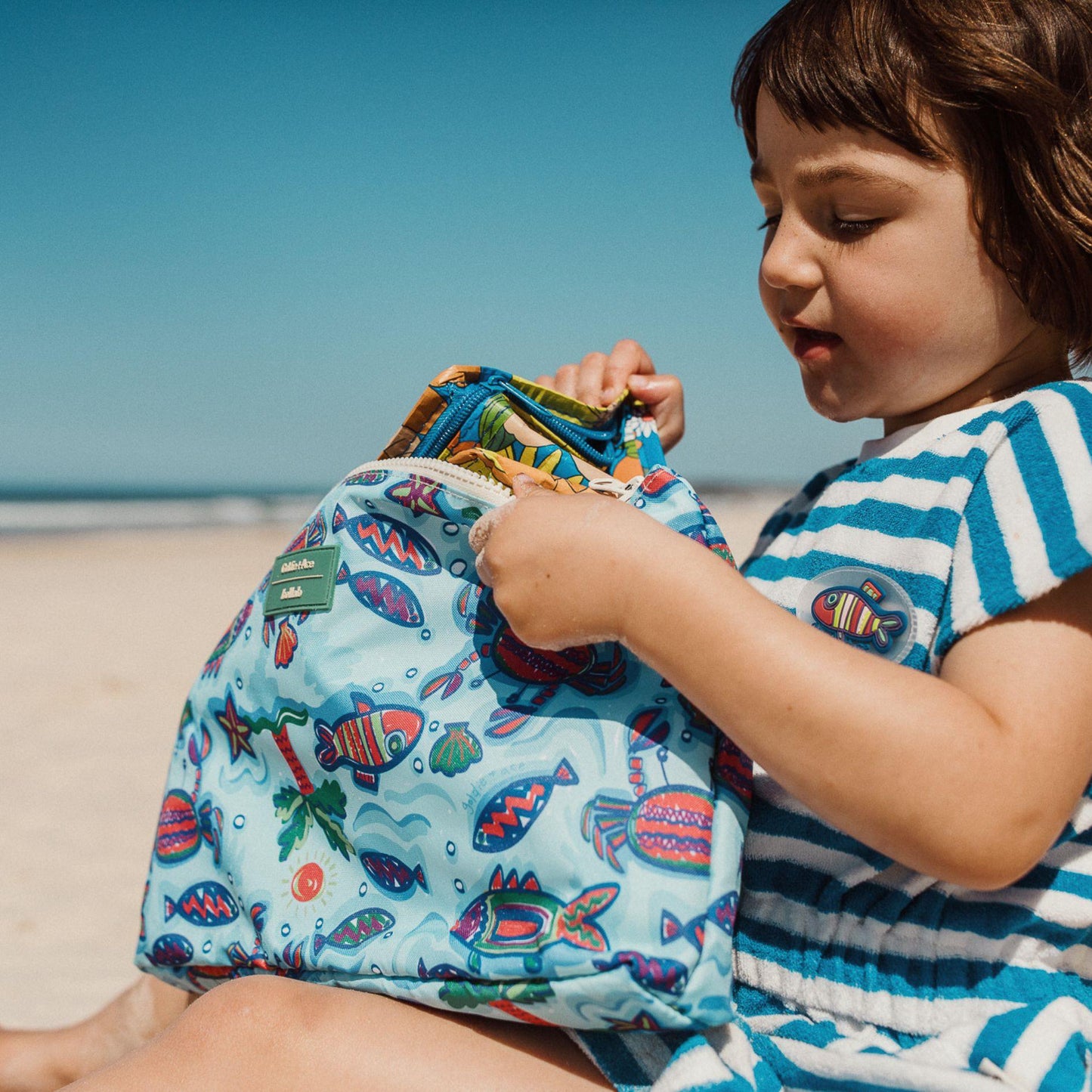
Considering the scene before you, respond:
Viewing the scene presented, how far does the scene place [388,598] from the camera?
1.38 metres

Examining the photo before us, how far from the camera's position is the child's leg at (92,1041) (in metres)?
1.72

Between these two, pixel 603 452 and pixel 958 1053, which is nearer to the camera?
pixel 958 1053

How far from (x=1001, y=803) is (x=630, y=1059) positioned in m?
0.47

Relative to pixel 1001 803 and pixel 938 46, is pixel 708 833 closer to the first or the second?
pixel 1001 803

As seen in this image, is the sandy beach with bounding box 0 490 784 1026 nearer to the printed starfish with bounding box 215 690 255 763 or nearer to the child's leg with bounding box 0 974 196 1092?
the child's leg with bounding box 0 974 196 1092

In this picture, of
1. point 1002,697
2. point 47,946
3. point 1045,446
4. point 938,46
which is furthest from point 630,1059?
point 47,946

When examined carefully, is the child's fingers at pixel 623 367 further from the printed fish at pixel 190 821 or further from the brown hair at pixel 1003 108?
the printed fish at pixel 190 821

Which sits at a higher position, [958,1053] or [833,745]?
[833,745]

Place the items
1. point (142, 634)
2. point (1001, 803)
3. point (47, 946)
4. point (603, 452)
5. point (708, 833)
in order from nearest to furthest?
point (1001, 803) < point (708, 833) < point (603, 452) < point (47, 946) < point (142, 634)

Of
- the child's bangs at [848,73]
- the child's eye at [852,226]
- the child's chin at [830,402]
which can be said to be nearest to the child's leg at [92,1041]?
the child's chin at [830,402]

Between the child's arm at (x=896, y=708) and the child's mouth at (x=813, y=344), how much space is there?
1.50ft

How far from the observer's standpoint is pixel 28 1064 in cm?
182

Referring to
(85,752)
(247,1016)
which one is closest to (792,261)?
(247,1016)

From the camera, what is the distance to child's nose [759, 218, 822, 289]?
1.36 meters
